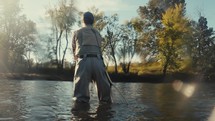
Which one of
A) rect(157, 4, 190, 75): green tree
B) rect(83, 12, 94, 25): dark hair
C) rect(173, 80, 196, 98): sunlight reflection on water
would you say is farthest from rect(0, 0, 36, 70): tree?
rect(83, 12, 94, 25): dark hair

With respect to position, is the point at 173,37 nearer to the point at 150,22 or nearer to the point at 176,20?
the point at 176,20

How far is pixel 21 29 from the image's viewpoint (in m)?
79.7

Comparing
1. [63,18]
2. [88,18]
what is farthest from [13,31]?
[88,18]

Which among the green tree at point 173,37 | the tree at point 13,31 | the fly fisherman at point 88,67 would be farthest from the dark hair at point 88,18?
the tree at point 13,31

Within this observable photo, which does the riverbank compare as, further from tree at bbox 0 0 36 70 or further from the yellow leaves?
tree at bbox 0 0 36 70

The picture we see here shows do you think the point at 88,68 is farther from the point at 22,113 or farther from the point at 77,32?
the point at 22,113

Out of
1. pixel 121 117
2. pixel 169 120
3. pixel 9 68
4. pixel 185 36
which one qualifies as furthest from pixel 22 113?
pixel 9 68

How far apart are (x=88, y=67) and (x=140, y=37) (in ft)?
219

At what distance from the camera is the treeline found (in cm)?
7250

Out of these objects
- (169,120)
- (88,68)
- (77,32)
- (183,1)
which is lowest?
(169,120)

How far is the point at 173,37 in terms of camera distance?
235ft

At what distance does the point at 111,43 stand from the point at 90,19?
6924 cm

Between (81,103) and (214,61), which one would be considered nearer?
(81,103)

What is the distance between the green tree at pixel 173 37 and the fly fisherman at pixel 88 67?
59.4 metres
